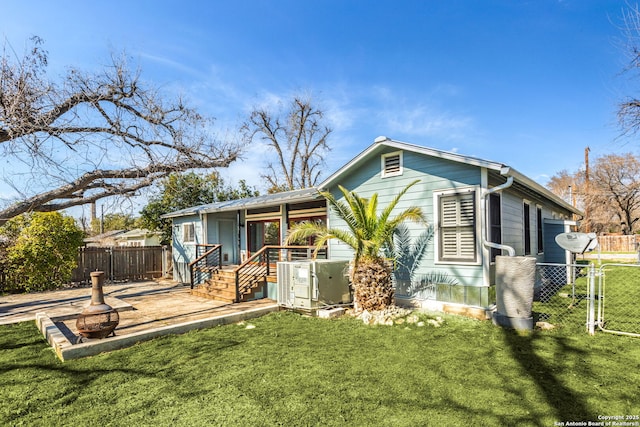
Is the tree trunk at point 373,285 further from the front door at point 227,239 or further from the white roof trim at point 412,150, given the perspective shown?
the front door at point 227,239

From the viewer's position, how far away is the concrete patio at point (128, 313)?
5.56m

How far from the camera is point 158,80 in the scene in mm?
9852

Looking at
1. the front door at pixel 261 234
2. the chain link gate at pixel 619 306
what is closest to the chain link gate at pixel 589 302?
the chain link gate at pixel 619 306

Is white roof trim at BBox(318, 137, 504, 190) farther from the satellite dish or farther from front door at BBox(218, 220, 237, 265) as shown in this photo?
front door at BBox(218, 220, 237, 265)

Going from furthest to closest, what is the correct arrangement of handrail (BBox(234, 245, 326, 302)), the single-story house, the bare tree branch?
the bare tree branch < handrail (BBox(234, 245, 326, 302)) < the single-story house

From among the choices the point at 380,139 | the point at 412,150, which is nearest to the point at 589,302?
the point at 412,150

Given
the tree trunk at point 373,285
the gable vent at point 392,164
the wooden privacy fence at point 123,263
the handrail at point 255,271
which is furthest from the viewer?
the wooden privacy fence at point 123,263

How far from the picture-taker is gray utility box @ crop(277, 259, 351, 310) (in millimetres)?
7539

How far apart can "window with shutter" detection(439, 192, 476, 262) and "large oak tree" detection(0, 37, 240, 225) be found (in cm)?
763

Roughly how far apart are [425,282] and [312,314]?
255 cm

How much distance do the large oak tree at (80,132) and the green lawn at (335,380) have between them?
412 cm

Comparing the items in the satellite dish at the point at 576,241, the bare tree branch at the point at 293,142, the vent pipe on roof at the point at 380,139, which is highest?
the bare tree branch at the point at 293,142

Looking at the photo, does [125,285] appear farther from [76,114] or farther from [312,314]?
[312,314]

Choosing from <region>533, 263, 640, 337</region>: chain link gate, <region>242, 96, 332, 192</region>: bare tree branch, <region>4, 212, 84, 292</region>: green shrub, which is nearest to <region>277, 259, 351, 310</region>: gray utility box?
<region>533, 263, 640, 337</region>: chain link gate
